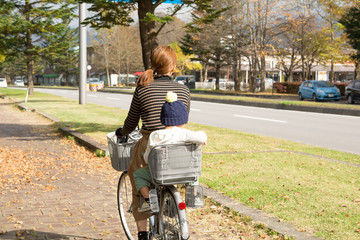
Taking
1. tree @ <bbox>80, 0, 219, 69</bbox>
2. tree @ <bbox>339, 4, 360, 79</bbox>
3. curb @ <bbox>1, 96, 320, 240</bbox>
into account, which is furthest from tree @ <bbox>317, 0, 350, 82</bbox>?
curb @ <bbox>1, 96, 320, 240</bbox>

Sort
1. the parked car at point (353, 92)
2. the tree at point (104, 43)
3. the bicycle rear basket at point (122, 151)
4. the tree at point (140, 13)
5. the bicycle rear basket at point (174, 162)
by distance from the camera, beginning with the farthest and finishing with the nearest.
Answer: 1. the tree at point (104, 43)
2. the parked car at point (353, 92)
3. the tree at point (140, 13)
4. the bicycle rear basket at point (122, 151)
5. the bicycle rear basket at point (174, 162)

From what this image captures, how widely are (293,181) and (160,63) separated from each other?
147 inches

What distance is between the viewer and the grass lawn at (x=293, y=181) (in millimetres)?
4781

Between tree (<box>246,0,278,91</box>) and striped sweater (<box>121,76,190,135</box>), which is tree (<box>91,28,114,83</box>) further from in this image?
striped sweater (<box>121,76,190,135</box>)

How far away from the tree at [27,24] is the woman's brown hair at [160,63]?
3124 centimetres

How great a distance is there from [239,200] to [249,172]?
64.2 inches

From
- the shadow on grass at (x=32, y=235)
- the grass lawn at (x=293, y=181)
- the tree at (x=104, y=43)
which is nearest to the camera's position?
the shadow on grass at (x=32, y=235)

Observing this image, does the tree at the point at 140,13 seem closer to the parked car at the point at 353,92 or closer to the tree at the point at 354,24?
the parked car at the point at 353,92

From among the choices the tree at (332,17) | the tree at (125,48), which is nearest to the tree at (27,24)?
the tree at (332,17)

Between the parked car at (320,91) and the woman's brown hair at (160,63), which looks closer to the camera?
the woman's brown hair at (160,63)

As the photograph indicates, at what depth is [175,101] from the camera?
10.5 feet

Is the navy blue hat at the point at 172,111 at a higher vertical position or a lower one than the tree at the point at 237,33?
lower

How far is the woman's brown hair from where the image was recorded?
135 inches

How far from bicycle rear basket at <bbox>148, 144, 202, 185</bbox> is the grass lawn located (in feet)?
6.02
